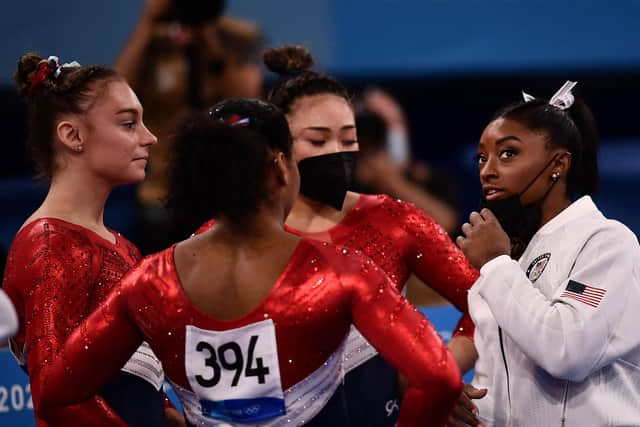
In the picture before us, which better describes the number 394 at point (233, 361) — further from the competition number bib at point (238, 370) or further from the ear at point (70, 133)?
the ear at point (70, 133)

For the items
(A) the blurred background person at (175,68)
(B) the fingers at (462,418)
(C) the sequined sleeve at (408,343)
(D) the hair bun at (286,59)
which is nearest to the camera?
(C) the sequined sleeve at (408,343)

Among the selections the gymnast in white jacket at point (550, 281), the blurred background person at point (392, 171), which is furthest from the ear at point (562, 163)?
the blurred background person at point (392, 171)

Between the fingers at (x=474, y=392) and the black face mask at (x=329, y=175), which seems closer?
the fingers at (x=474, y=392)

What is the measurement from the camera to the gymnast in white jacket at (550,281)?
6.91 feet

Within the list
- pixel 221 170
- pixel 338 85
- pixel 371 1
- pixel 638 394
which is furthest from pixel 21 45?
pixel 638 394

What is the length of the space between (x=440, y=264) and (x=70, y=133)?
1.02 metres

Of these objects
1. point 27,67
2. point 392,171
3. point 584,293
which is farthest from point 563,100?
point 392,171

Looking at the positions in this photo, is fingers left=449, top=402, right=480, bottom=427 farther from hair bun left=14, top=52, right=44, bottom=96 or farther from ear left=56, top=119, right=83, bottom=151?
hair bun left=14, top=52, right=44, bottom=96

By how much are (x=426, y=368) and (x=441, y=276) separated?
897 mm

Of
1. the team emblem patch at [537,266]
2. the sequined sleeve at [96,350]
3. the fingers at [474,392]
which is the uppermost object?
the team emblem patch at [537,266]

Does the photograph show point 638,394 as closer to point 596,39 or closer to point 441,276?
point 441,276

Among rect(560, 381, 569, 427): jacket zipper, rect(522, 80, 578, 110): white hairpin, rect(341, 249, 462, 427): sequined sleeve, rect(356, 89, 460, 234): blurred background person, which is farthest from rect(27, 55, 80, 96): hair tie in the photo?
rect(356, 89, 460, 234): blurred background person

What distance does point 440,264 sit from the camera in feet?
8.78

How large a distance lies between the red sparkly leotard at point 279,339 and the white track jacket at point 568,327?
0.36 m
